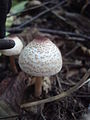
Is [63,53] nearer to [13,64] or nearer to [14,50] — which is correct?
[13,64]

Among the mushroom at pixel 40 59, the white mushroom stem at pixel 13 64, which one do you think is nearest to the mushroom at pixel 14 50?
the white mushroom stem at pixel 13 64

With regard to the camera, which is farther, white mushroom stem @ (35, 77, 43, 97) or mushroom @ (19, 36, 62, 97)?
white mushroom stem @ (35, 77, 43, 97)

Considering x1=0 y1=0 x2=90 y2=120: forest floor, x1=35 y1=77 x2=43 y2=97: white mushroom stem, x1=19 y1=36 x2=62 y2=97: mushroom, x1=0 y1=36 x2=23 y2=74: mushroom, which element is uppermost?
x1=19 y1=36 x2=62 y2=97: mushroom

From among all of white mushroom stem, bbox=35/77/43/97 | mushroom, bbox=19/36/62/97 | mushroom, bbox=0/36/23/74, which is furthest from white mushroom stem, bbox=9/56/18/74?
mushroom, bbox=19/36/62/97

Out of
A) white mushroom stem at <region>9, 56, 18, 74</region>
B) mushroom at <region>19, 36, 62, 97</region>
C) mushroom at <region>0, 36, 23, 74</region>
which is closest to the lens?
mushroom at <region>19, 36, 62, 97</region>

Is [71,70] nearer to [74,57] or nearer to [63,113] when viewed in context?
[74,57]

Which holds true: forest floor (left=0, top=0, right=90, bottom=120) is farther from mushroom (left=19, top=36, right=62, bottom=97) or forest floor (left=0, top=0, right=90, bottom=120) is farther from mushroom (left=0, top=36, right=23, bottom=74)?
mushroom (left=19, top=36, right=62, bottom=97)

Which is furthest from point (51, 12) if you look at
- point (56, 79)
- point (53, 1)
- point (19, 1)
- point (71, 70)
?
point (56, 79)

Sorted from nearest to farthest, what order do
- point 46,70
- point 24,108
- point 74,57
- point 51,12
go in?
1. point 46,70
2. point 24,108
3. point 74,57
4. point 51,12

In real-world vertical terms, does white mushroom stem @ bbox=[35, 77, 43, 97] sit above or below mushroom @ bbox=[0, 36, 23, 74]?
below
